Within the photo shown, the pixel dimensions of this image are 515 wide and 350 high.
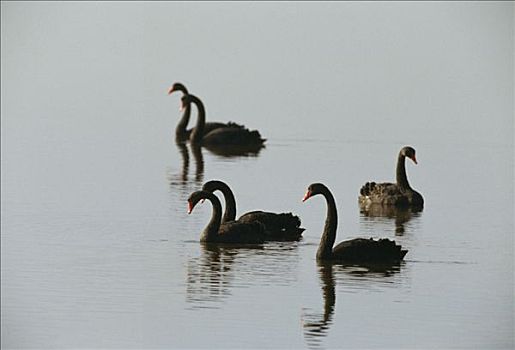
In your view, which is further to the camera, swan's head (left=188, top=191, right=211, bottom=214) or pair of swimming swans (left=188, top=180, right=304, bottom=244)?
swan's head (left=188, top=191, right=211, bottom=214)

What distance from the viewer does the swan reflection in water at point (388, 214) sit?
20.2m

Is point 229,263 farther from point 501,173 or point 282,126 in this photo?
point 282,126

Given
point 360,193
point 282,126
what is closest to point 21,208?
point 360,193

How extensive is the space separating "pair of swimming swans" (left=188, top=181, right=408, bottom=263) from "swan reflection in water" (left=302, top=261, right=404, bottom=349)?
107 millimetres

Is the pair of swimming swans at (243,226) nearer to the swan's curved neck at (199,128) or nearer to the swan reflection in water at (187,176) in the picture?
the swan reflection in water at (187,176)

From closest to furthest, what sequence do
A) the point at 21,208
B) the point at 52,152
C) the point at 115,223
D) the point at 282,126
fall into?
1. the point at 115,223
2. the point at 21,208
3. the point at 52,152
4. the point at 282,126

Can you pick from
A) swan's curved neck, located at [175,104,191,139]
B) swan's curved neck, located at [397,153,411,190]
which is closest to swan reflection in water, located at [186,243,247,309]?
swan's curved neck, located at [397,153,411,190]

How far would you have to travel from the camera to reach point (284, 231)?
719 inches

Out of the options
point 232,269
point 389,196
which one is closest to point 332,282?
point 232,269

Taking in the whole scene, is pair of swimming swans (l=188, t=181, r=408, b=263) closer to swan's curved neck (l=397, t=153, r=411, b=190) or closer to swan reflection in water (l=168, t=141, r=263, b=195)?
swan's curved neck (l=397, t=153, r=411, b=190)

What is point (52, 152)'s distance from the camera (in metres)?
28.1

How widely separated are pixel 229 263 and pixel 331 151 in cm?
1201

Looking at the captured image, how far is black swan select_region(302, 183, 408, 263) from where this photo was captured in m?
16.8

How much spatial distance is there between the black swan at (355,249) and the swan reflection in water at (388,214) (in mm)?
2805
